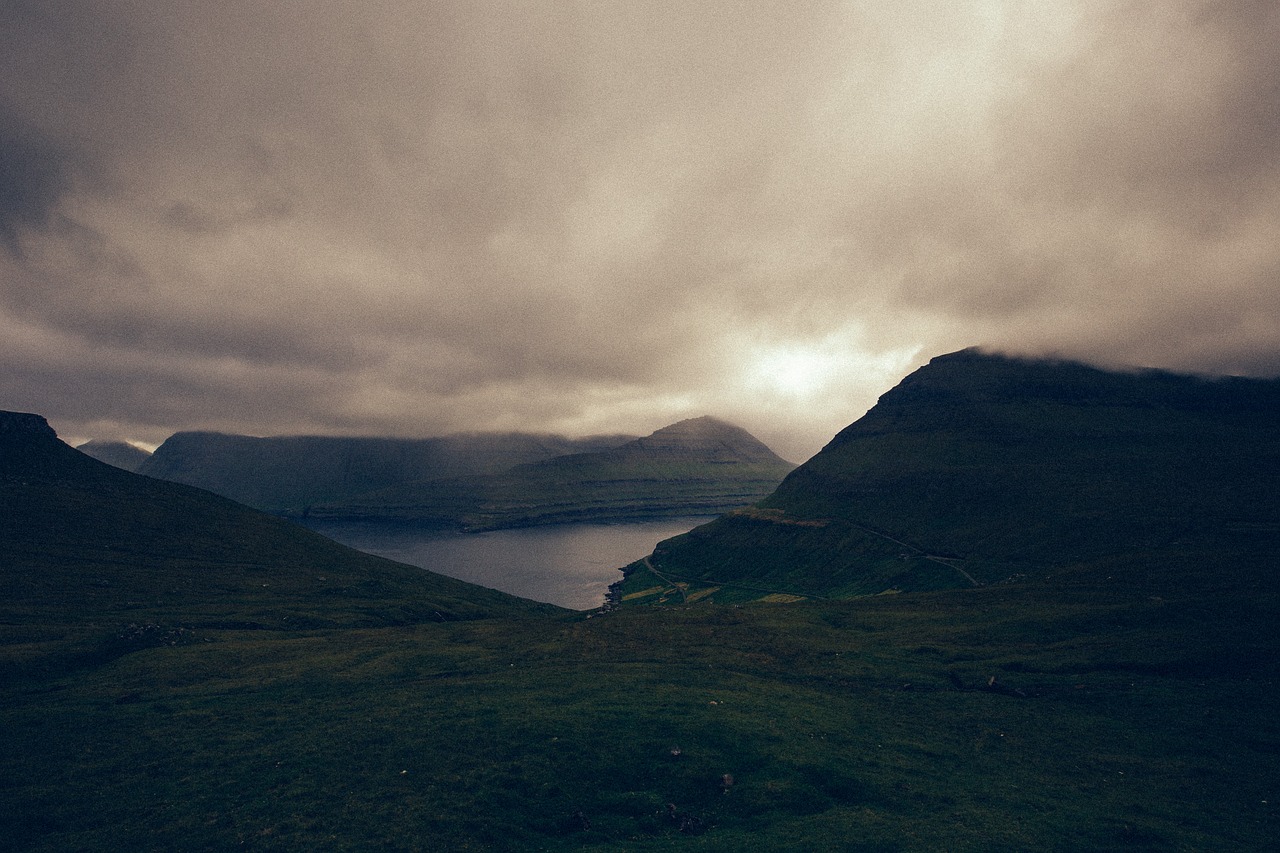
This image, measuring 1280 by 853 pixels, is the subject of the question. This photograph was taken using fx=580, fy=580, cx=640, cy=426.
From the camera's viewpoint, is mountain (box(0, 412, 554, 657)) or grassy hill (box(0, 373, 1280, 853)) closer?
grassy hill (box(0, 373, 1280, 853))

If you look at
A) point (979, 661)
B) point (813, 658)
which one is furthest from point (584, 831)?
point (979, 661)

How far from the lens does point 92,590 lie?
441 ft

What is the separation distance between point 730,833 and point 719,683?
34.5m

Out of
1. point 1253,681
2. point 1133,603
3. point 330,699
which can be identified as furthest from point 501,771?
point 1133,603

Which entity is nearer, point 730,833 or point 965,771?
point 730,833

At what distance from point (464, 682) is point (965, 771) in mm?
60832

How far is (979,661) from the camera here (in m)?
91.7

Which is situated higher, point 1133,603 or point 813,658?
point 1133,603

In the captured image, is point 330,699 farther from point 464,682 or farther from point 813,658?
point 813,658

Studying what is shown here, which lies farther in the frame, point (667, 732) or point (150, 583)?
point (150, 583)

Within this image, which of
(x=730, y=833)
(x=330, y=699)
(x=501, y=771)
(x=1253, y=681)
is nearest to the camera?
(x=730, y=833)

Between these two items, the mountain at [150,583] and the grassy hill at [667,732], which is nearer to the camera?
the grassy hill at [667,732]

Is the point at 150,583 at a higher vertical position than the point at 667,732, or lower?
higher

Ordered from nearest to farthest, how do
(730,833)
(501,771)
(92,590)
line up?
(730,833) → (501,771) → (92,590)
